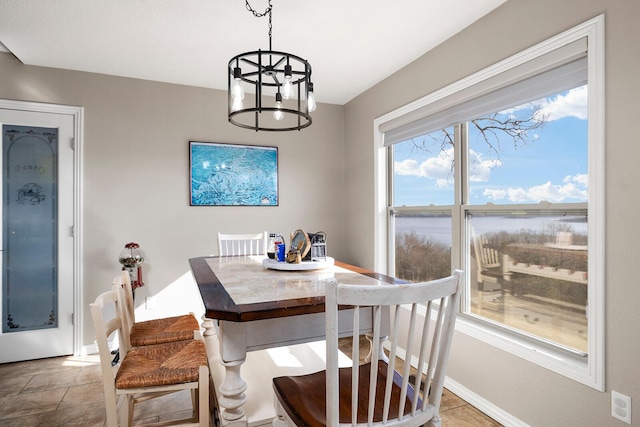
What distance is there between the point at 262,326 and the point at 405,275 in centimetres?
214

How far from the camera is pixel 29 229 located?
308 cm

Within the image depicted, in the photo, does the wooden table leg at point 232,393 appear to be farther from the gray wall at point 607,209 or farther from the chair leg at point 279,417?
the gray wall at point 607,209

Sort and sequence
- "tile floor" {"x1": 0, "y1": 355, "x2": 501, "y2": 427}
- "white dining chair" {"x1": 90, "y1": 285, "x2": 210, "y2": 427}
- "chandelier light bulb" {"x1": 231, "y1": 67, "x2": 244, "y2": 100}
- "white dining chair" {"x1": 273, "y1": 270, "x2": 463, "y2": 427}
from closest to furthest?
"white dining chair" {"x1": 273, "y1": 270, "x2": 463, "y2": 427}, "white dining chair" {"x1": 90, "y1": 285, "x2": 210, "y2": 427}, "chandelier light bulb" {"x1": 231, "y1": 67, "x2": 244, "y2": 100}, "tile floor" {"x1": 0, "y1": 355, "x2": 501, "y2": 427}

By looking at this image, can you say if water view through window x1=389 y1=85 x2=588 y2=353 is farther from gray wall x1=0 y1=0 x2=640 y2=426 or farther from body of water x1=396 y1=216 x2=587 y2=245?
gray wall x1=0 y1=0 x2=640 y2=426

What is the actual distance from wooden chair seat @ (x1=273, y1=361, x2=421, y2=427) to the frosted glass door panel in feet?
9.36

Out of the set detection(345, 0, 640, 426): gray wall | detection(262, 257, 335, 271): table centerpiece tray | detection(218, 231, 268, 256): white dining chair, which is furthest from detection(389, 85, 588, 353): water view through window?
detection(218, 231, 268, 256): white dining chair

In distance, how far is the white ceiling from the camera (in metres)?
2.21

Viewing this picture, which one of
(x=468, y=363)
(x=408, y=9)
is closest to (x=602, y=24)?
(x=408, y=9)

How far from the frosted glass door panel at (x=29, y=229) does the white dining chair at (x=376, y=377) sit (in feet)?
9.43

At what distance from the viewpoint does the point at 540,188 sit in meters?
2.07

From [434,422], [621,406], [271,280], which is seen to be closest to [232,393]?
[271,280]

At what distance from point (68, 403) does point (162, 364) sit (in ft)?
4.32

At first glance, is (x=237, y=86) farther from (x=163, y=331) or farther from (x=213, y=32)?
(x=163, y=331)

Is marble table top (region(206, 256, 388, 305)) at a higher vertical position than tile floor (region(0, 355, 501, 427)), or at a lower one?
higher
